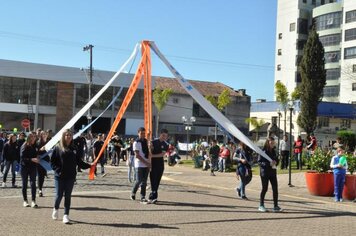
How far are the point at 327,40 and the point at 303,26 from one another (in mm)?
5720

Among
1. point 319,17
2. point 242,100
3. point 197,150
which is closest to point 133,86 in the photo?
point 197,150

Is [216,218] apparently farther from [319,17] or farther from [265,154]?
[319,17]

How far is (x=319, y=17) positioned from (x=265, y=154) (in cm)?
6934

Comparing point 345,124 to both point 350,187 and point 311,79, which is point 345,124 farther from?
point 350,187

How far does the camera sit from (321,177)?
15742 millimetres

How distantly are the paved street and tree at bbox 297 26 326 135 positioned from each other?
104 feet

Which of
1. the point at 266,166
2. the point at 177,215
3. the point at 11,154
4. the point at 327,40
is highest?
the point at 327,40

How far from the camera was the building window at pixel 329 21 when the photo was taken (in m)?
73.8

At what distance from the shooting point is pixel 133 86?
635 inches

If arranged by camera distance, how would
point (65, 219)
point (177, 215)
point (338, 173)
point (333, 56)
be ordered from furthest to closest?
point (333, 56), point (338, 173), point (177, 215), point (65, 219)

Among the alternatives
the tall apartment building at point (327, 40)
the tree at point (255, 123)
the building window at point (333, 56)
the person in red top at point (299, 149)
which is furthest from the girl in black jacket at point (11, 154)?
the building window at point (333, 56)

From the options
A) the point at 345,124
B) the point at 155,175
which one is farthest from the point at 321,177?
the point at 345,124

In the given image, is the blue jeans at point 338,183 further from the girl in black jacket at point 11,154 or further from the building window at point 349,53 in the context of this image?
the building window at point 349,53

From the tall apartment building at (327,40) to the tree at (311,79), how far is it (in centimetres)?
2621
